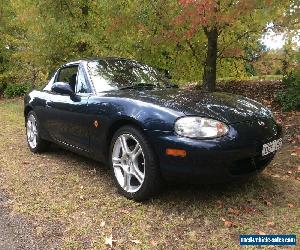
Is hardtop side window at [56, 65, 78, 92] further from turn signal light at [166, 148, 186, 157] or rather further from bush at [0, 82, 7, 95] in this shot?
bush at [0, 82, 7, 95]

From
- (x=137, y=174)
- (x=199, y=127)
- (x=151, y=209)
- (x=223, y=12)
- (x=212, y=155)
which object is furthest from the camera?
(x=223, y=12)

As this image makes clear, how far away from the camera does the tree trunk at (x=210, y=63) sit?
9.80 m

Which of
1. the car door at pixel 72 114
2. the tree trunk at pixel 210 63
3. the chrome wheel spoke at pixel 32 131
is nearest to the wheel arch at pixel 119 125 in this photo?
the car door at pixel 72 114

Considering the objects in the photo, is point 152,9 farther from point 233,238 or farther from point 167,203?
point 233,238

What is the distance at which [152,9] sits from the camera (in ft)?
27.1

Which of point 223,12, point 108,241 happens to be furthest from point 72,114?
point 223,12

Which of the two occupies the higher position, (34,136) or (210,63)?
(210,63)

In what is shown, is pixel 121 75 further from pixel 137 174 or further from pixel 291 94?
pixel 291 94

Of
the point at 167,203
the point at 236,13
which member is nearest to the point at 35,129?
the point at 167,203

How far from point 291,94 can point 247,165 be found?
220 inches

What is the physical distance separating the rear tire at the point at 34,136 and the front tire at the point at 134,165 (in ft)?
7.59

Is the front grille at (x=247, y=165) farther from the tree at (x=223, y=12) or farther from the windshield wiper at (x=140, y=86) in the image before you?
the tree at (x=223, y=12)

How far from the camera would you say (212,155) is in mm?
3779

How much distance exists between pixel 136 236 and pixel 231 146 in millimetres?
1186
